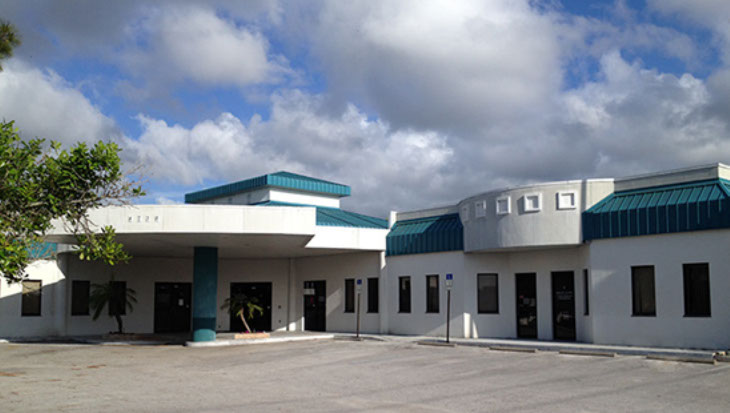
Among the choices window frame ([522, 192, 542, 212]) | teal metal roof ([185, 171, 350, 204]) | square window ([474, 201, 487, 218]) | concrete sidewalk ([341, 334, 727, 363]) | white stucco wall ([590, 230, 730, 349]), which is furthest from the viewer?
teal metal roof ([185, 171, 350, 204])

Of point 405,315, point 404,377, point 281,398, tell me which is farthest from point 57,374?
point 405,315

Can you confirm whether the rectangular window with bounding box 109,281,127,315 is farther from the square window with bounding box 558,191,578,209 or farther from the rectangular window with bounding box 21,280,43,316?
the square window with bounding box 558,191,578,209

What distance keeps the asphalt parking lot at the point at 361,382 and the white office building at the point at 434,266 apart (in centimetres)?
355

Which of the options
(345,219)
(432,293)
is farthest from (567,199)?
(345,219)

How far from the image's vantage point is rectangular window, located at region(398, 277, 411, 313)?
28.8 meters

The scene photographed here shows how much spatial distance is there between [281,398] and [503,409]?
402cm

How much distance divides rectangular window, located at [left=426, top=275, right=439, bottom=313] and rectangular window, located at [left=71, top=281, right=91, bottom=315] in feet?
53.1

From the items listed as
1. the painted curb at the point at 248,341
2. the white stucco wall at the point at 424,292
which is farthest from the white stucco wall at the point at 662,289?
the painted curb at the point at 248,341

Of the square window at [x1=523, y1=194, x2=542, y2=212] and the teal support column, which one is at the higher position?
the square window at [x1=523, y1=194, x2=542, y2=212]

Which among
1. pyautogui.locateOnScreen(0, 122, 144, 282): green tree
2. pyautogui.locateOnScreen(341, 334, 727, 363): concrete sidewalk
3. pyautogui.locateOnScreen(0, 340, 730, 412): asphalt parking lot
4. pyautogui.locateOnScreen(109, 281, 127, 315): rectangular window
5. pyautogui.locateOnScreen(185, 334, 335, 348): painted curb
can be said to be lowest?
pyautogui.locateOnScreen(185, 334, 335, 348): painted curb

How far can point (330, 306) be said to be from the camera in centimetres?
3231

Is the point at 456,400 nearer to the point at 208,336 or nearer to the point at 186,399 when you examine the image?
the point at 186,399

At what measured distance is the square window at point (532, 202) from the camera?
75.2ft

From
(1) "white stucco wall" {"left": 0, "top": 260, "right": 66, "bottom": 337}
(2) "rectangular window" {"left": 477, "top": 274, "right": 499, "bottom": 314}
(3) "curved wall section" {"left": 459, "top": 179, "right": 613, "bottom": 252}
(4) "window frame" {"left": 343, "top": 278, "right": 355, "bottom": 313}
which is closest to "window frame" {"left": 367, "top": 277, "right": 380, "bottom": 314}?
(4) "window frame" {"left": 343, "top": 278, "right": 355, "bottom": 313}
